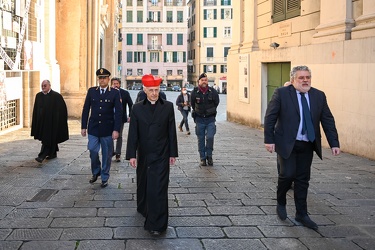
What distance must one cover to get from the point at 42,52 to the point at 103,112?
390 inches

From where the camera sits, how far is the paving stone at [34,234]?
4.96 m

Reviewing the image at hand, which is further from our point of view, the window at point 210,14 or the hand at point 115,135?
the window at point 210,14

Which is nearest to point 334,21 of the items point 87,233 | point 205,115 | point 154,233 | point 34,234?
point 205,115

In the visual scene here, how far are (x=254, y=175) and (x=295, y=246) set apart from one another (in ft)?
12.0

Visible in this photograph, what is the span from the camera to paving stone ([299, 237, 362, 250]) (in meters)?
4.80

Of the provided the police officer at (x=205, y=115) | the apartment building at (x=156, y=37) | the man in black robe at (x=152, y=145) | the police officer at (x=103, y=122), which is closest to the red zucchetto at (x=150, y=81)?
the man in black robe at (x=152, y=145)

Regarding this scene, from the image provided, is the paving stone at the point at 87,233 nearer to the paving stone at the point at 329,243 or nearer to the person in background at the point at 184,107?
the paving stone at the point at 329,243

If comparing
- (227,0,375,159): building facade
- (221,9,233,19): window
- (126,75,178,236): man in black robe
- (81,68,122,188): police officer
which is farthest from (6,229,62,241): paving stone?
(221,9,233,19): window

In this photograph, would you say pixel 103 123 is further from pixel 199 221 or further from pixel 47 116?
pixel 47 116

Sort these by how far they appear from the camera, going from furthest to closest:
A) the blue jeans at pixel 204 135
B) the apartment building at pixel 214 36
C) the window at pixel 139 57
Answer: the window at pixel 139 57 < the apartment building at pixel 214 36 < the blue jeans at pixel 204 135

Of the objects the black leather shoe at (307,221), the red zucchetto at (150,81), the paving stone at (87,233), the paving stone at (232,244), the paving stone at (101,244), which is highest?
the red zucchetto at (150,81)

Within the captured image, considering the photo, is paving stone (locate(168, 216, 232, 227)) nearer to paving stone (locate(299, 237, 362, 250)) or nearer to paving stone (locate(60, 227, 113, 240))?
→ paving stone (locate(60, 227, 113, 240))

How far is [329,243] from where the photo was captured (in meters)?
4.91

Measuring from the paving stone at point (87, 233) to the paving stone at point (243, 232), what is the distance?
1195 millimetres
